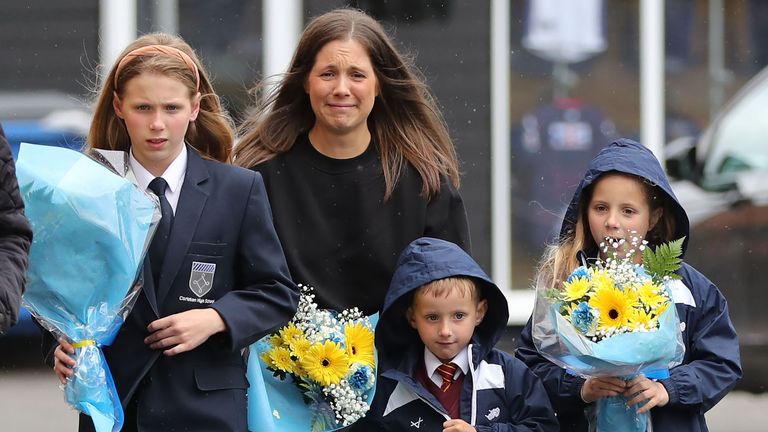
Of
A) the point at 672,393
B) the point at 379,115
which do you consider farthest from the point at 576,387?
the point at 379,115

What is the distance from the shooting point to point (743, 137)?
8703 mm

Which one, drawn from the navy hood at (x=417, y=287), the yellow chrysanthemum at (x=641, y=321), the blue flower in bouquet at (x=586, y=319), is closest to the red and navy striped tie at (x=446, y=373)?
the navy hood at (x=417, y=287)

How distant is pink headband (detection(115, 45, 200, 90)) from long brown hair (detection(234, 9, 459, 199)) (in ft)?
1.71

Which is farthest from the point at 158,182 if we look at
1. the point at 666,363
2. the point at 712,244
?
the point at 712,244

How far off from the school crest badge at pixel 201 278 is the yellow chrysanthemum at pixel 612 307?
1058mm

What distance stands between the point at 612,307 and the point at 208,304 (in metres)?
1.12

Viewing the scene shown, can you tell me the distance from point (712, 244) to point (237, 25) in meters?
3.04

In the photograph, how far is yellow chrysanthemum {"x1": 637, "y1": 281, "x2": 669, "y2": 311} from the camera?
4172mm

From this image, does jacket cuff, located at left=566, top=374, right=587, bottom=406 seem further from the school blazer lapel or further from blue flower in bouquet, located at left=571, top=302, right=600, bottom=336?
the school blazer lapel

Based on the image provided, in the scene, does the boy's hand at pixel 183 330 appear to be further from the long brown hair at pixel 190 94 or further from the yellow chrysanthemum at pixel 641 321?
the yellow chrysanthemum at pixel 641 321

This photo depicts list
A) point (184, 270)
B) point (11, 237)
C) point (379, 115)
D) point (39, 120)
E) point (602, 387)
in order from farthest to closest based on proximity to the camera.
A: 1. point (39, 120)
2. point (379, 115)
3. point (602, 387)
4. point (184, 270)
5. point (11, 237)

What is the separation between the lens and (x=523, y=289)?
8.85 m

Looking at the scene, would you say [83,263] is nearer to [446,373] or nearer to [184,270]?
[184,270]

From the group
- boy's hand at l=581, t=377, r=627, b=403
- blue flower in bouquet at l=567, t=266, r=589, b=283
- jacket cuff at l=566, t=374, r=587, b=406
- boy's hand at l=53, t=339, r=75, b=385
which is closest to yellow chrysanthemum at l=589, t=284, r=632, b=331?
blue flower in bouquet at l=567, t=266, r=589, b=283
